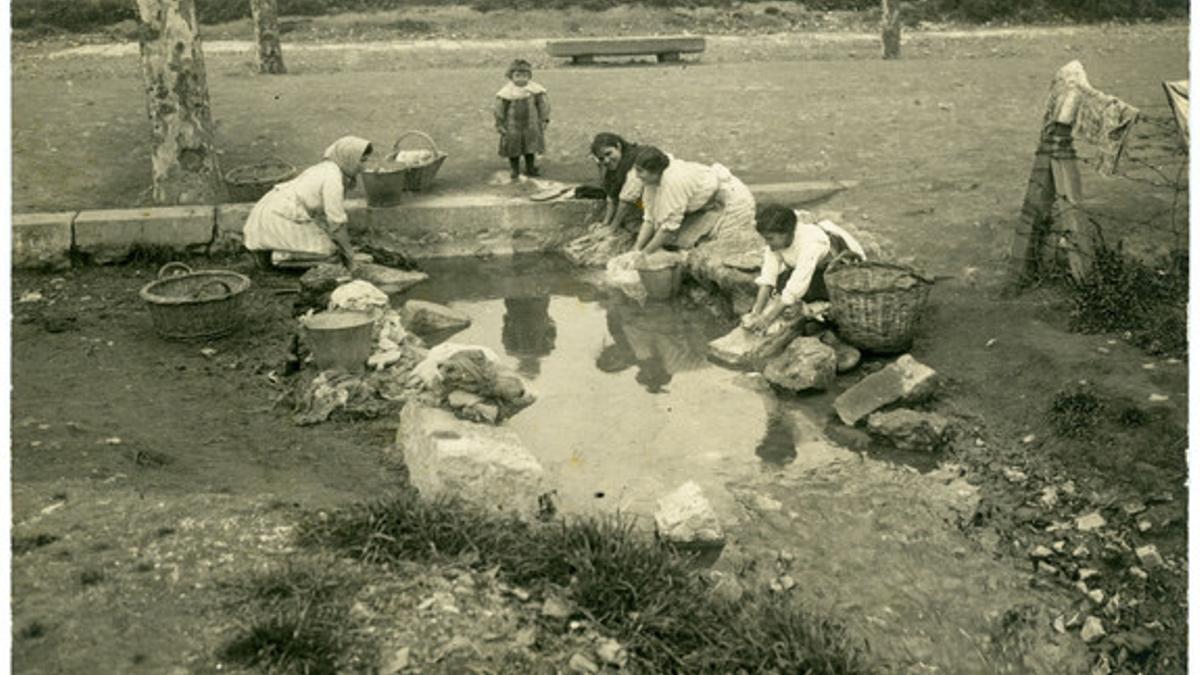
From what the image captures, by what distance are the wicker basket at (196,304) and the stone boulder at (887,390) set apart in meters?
4.07

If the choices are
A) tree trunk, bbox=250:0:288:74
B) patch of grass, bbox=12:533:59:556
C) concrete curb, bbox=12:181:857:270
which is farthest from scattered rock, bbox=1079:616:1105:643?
tree trunk, bbox=250:0:288:74

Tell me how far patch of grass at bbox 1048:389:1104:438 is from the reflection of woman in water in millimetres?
3084

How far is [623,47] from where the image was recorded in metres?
17.9

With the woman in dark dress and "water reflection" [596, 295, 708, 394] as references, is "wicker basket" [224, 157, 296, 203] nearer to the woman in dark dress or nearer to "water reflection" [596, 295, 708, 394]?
the woman in dark dress

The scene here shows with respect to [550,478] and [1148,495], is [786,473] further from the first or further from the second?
[1148,495]

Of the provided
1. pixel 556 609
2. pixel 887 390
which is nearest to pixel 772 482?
pixel 887 390

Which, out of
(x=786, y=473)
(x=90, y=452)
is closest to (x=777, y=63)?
(x=786, y=473)

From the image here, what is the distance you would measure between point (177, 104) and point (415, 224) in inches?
87.1

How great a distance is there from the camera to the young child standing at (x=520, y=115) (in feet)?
35.0

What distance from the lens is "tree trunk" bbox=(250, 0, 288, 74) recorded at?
16.9 m

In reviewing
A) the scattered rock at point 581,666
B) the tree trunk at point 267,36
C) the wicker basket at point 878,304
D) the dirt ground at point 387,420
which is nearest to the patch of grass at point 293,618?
the dirt ground at point 387,420

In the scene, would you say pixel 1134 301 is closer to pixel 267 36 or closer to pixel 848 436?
pixel 848 436

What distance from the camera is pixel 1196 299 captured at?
14.3 ft

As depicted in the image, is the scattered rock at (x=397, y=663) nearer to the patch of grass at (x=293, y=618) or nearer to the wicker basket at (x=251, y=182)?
the patch of grass at (x=293, y=618)
